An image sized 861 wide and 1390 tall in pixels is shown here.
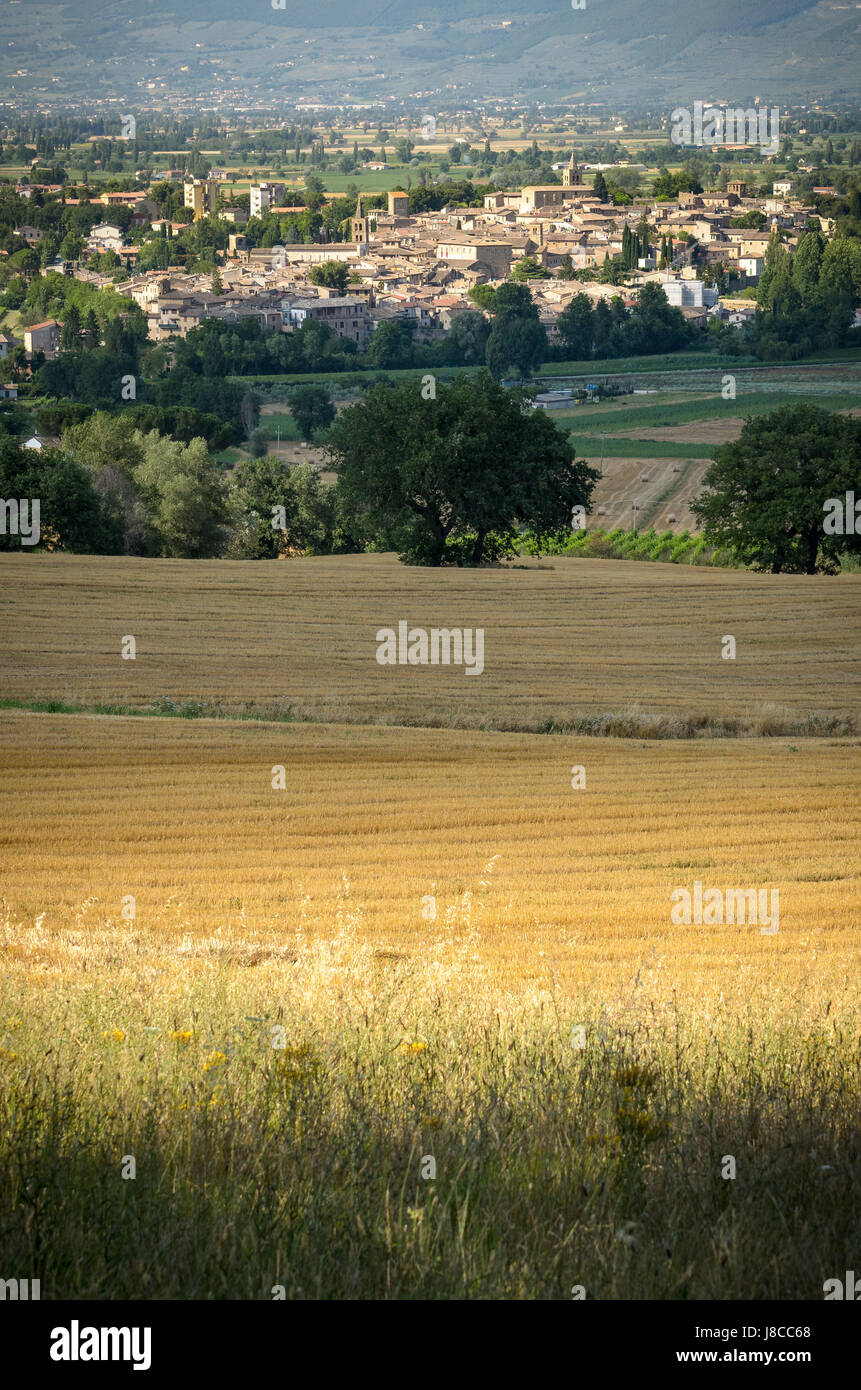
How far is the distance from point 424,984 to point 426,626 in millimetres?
23994

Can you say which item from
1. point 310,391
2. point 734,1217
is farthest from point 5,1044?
point 310,391

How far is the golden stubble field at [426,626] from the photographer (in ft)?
70.4

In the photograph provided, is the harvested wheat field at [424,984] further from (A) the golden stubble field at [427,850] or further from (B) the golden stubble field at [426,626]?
(B) the golden stubble field at [426,626]

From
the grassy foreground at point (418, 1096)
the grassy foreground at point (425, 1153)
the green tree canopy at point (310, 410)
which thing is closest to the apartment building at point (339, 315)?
the green tree canopy at point (310, 410)

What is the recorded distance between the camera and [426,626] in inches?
1160

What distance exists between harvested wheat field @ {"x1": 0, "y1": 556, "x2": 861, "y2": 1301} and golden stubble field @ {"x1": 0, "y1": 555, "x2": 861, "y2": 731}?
0.22 meters

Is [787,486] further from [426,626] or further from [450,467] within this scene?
[426,626]

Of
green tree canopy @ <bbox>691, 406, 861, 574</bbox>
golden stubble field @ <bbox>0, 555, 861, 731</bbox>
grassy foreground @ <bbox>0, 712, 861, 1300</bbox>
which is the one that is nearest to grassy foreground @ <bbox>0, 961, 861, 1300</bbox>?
grassy foreground @ <bbox>0, 712, 861, 1300</bbox>

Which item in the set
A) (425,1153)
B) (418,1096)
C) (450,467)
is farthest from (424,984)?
(450,467)

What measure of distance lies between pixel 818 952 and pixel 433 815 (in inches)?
223

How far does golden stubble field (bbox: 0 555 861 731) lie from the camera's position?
21.5 meters

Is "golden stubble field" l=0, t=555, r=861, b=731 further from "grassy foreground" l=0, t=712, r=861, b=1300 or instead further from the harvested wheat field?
"grassy foreground" l=0, t=712, r=861, b=1300

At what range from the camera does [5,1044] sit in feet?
13.7
